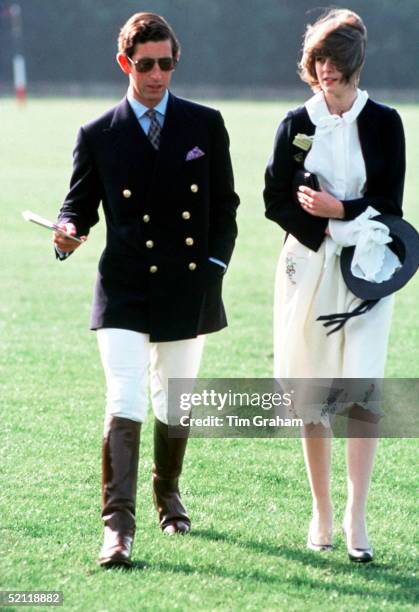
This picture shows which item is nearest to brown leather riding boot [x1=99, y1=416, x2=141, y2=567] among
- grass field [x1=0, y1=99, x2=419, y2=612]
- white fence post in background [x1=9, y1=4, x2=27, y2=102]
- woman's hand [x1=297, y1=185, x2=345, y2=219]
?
grass field [x1=0, y1=99, x2=419, y2=612]

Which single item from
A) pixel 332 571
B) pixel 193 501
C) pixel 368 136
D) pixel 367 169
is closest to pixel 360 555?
pixel 332 571

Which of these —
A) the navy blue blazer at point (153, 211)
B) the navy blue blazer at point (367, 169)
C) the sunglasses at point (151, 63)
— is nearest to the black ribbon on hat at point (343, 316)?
the navy blue blazer at point (367, 169)

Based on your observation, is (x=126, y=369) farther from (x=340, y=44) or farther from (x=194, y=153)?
(x=340, y=44)

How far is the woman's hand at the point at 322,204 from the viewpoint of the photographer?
488cm

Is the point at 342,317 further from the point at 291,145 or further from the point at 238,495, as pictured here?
the point at 238,495

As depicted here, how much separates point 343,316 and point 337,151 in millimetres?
623

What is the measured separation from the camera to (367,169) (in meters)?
4.91

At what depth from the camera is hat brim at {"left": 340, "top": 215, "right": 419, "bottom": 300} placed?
4.86 meters

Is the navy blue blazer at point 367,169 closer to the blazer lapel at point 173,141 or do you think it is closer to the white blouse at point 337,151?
the white blouse at point 337,151

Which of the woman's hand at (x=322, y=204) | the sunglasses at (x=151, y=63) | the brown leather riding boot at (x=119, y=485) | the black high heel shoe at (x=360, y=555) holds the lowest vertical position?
the black high heel shoe at (x=360, y=555)

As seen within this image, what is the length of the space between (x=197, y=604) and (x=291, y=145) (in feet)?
5.75

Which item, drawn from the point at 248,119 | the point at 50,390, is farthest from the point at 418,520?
the point at 248,119

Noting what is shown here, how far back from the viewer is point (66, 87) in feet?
261

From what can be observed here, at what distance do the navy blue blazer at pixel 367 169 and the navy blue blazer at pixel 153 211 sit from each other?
0.32 m
